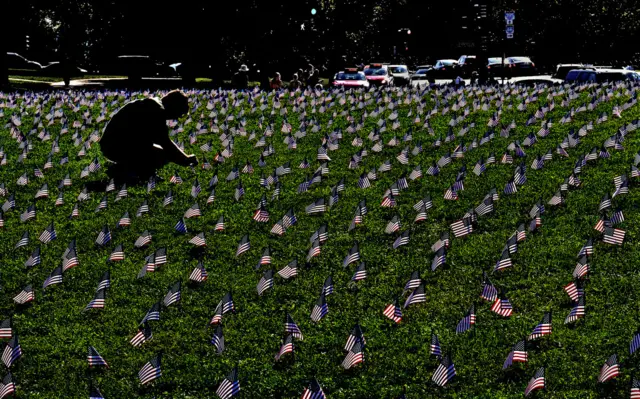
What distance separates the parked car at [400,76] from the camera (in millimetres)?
43847

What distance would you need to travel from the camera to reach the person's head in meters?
13.6

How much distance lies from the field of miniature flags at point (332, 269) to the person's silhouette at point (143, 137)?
37cm

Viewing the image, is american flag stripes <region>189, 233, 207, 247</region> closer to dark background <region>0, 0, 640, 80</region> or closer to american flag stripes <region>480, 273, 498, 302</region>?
american flag stripes <region>480, 273, 498, 302</region>

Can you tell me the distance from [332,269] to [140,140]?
5661 mm

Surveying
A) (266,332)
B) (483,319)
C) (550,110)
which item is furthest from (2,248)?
(550,110)

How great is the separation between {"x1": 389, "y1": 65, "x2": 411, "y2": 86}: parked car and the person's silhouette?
96.3 feet

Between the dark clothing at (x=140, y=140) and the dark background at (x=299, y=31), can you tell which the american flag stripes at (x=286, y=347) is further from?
the dark background at (x=299, y=31)

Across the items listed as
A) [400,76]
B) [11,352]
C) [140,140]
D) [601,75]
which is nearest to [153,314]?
[11,352]

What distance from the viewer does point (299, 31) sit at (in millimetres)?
54375

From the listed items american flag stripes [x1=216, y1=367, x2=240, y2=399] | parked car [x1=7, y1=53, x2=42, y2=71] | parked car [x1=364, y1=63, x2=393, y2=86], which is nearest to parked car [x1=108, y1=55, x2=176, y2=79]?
parked car [x1=7, y1=53, x2=42, y2=71]

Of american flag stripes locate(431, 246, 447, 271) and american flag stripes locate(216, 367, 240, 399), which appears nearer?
american flag stripes locate(216, 367, 240, 399)

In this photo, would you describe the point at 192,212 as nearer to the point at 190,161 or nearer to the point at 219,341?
the point at 190,161

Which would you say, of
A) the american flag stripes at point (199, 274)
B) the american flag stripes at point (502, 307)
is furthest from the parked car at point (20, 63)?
the american flag stripes at point (502, 307)

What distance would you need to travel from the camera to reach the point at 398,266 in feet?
29.3
